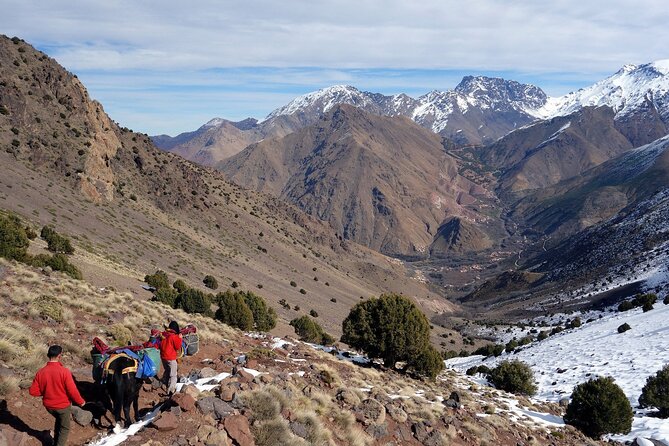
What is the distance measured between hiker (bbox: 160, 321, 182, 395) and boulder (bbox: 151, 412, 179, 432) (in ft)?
5.63

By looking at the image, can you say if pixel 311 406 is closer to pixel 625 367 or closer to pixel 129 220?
pixel 625 367

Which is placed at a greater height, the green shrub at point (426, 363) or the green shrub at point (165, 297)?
the green shrub at point (426, 363)

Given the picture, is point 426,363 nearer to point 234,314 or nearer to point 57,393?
point 234,314

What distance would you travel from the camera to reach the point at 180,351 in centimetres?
1238

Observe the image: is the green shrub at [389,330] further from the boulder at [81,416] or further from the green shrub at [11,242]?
the boulder at [81,416]

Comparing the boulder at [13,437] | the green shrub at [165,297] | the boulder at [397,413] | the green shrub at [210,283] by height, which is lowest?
the green shrub at [210,283]

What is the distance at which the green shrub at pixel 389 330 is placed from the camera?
2788cm

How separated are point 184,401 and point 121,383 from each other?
157cm

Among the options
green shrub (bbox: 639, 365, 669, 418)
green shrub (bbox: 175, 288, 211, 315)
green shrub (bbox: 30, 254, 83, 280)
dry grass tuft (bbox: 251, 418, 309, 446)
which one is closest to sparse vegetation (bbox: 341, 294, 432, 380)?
green shrub (bbox: 639, 365, 669, 418)

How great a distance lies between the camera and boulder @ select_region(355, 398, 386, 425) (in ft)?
48.8

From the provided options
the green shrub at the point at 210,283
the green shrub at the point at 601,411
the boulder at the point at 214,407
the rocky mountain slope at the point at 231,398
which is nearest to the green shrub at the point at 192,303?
the rocky mountain slope at the point at 231,398

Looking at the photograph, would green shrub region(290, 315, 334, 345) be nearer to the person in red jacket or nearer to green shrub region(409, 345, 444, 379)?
green shrub region(409, 345, 444, 379)

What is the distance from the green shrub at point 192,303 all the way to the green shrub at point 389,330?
42.2ft

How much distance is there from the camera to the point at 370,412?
15.3 m
